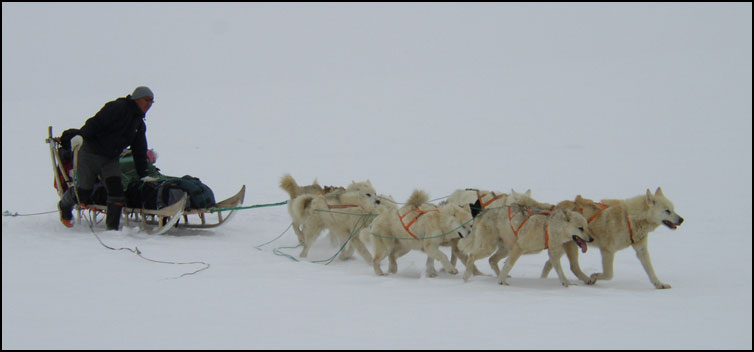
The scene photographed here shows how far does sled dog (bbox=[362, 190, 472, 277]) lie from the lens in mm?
6711

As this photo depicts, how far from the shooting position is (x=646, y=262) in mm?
6473

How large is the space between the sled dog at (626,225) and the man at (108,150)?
4.94 metres

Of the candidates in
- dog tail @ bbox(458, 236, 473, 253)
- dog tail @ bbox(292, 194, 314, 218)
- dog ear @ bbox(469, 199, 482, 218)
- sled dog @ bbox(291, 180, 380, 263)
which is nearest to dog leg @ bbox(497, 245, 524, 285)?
dog tail @ bbox(458, 236, 473, 253)

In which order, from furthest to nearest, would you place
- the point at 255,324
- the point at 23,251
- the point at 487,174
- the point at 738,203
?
the point at 487,174, the point at 738,203, the point at 23,251, the point at 255,324

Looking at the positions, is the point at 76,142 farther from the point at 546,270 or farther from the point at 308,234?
the point at 546,270

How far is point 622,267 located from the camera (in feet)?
24.7

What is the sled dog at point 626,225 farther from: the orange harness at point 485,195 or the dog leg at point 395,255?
the dog leg at point 395,255

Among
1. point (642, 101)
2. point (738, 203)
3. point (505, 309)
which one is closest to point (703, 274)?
point (505, 309)

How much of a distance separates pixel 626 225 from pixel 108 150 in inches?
223

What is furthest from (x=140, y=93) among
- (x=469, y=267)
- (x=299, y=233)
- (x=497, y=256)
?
(x=497, y=256)

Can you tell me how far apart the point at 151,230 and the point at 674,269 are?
615cm

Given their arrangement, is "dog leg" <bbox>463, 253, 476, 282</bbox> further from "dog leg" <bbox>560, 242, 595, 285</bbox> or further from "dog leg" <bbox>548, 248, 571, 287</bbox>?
"dog leg" <bbox>560, 242, 595, 285</bbox>

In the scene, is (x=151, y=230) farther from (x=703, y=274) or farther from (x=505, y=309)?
(x=703, y=274)

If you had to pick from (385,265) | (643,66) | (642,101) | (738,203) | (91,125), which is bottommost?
(385,265)
